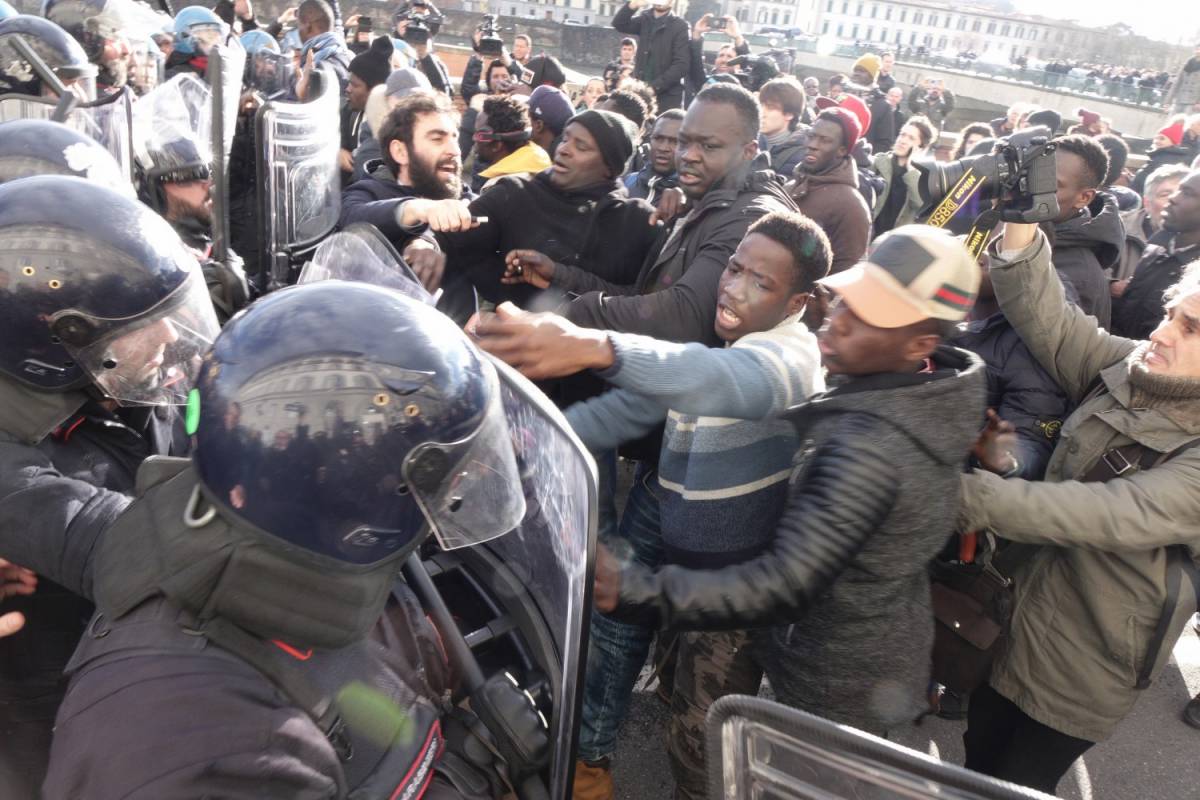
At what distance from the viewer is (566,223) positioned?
10.2 ft

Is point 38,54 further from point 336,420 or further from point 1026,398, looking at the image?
point 1026,398

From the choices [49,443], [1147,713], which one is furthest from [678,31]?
[49,443]

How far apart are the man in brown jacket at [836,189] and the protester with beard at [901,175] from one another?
1927 millimetres

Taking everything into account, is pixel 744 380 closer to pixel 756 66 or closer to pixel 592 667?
pixel 592 667

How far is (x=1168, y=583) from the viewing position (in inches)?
76.8

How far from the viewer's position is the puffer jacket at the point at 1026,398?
7.99 ft

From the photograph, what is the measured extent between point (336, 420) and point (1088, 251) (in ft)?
10.0

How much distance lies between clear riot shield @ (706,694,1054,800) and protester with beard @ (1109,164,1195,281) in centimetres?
360

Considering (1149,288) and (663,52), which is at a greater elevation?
(663,52)

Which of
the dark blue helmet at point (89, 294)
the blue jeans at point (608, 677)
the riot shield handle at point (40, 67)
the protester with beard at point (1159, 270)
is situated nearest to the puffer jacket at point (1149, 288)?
the protester with beard at point (1159, 270)

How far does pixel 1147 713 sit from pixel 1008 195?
8.25ft

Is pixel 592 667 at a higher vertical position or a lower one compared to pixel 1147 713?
higher

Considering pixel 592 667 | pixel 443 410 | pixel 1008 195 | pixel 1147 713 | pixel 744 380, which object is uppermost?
pixel 1008 195

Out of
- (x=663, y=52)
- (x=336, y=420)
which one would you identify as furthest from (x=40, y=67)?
(x=663, y=52)
